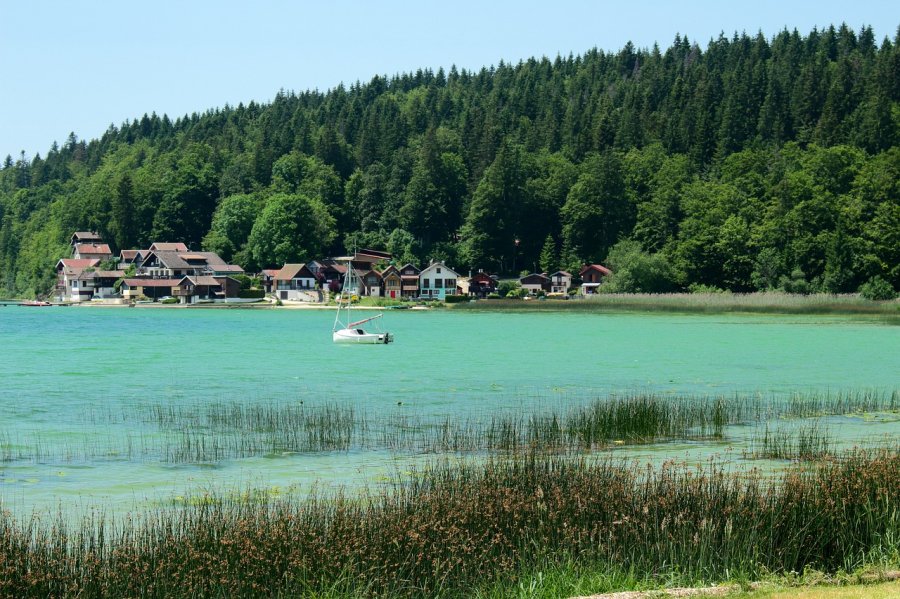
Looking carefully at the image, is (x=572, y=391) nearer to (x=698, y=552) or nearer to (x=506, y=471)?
(x=506, y=471)

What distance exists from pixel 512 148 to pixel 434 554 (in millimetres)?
156839

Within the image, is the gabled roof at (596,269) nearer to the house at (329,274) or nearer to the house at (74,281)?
the house at (329,274)

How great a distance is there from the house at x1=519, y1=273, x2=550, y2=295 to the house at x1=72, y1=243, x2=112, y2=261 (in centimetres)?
8007

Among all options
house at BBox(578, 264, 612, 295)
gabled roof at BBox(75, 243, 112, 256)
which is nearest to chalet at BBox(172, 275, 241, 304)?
gabled roof at BBox(75, 243, 112, 256)

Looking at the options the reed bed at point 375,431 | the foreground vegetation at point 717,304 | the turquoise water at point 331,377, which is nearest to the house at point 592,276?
the foreground vegetation at point 717,304

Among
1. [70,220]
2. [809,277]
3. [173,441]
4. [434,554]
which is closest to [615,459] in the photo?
[434,554]

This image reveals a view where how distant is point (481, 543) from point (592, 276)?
133820 mm

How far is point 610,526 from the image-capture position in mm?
12312

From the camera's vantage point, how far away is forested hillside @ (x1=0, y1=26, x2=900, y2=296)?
4808 inches

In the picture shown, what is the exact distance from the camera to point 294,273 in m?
150

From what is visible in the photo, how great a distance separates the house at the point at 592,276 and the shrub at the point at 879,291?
4179 centimetres

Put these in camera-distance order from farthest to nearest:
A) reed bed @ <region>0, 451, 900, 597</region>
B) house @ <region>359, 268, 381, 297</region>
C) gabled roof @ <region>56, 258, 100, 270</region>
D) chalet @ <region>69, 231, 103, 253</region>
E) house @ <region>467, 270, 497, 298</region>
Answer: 1. chalet @ <region>69, 231, 103, 253</region>
2. gabled roof @ <region>56, 258, 100, 270</region>
3. house @ <region>359, 268, 381, 297</region>
4. house @ <region>467, 270, 497, 298</region>
5. reed bed @ <region>0, 451, 900, 597</region>

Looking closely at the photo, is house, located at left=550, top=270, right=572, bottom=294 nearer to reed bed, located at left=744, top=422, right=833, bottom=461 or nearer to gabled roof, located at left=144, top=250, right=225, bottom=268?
gabled roof, located at left=144, top=250, right=225, bottom=268

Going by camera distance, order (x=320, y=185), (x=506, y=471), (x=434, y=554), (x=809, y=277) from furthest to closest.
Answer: (x=320, y=185), (x=809, y=277), (x=506, y=471), (x=434, y=554)
